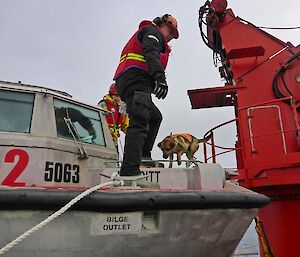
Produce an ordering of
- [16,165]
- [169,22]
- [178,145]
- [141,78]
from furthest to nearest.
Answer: [178,145] < [169,22] < [141,78] < [16,165]

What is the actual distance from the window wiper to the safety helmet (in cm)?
127

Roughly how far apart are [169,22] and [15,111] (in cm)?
163

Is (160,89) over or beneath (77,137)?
over

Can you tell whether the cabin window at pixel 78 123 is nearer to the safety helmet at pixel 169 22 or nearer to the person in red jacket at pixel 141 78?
the person in red jacket at pixel 141 78

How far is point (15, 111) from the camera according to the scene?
2.93m

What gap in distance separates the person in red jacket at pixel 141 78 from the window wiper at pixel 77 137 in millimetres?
461

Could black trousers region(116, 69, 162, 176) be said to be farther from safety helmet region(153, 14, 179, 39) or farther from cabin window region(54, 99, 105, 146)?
safety helmet region(153, 14, 179, 39)

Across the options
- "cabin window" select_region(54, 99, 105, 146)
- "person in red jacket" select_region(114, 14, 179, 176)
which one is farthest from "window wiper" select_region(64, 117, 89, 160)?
"person in red jacket" select_region(114, 14, 179, 176)

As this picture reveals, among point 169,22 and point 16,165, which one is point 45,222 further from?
point 169,22

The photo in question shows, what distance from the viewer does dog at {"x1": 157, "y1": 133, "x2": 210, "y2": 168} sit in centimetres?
450

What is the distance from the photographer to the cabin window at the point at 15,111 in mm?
2852

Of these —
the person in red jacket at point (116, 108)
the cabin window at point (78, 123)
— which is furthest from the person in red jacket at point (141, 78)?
the person in red jacket at point (116, 108)

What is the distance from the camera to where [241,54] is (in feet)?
21.4

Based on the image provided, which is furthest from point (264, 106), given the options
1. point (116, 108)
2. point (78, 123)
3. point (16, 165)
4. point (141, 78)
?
point (16, 165)
